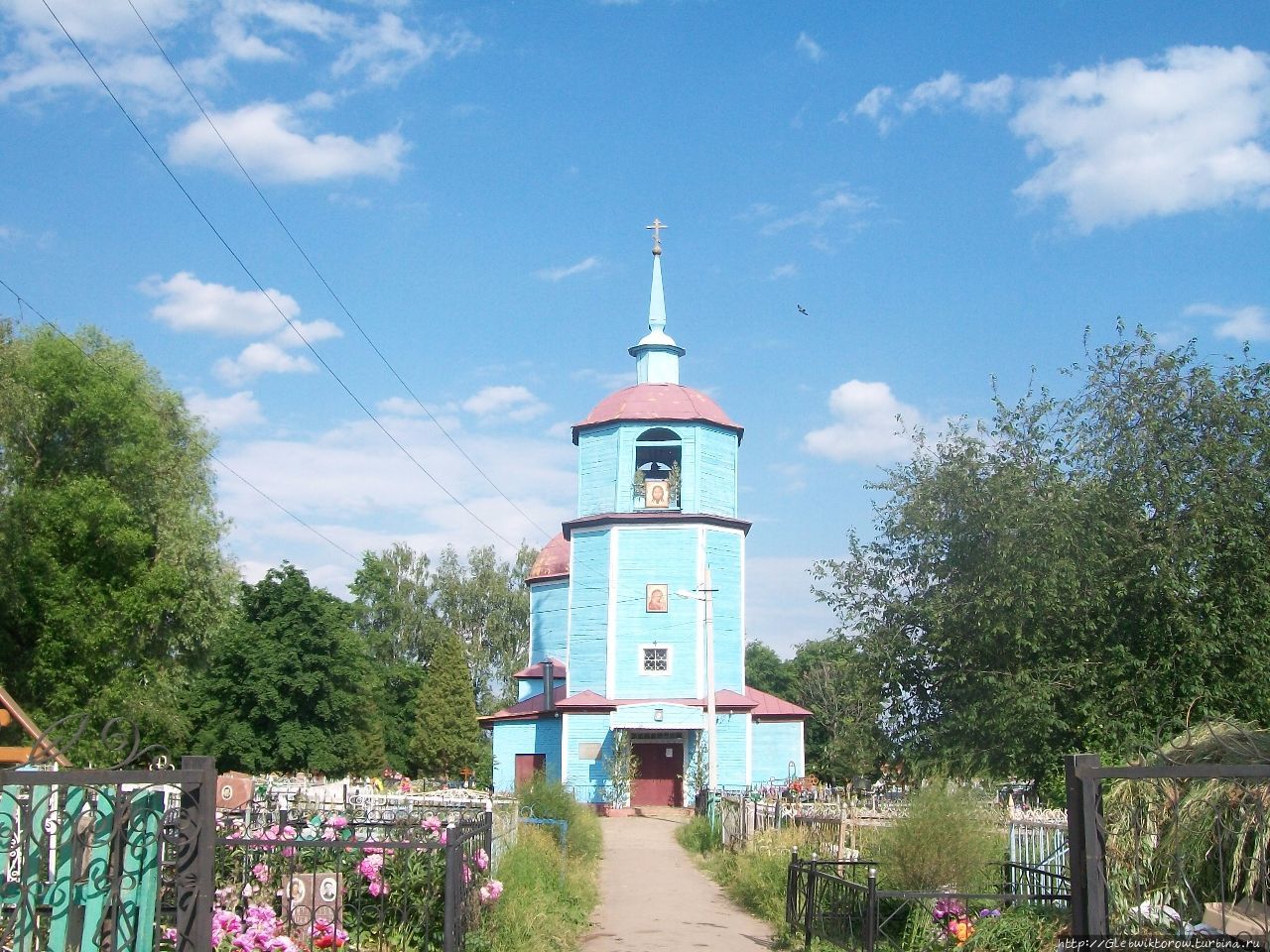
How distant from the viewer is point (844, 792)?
23.8 m

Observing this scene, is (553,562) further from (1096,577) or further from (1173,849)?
(1173,849)

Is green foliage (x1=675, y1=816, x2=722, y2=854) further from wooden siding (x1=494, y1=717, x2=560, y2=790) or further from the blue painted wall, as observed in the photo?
wooden siding (x1=494, y1=717, x2=560, y2=790)

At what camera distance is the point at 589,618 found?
35.8m

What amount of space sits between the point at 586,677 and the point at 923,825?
965 inches

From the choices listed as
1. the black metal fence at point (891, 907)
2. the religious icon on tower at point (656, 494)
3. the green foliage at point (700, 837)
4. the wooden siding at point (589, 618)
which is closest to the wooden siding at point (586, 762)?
the wooden siding at point (589, 618)

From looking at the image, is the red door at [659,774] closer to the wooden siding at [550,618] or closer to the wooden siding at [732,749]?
the wooden siding at [732,749]

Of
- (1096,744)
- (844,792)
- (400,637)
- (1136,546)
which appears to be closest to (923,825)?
(1096,744)

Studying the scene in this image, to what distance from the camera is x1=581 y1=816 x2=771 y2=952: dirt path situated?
490 inches

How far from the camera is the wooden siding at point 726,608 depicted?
35.6m

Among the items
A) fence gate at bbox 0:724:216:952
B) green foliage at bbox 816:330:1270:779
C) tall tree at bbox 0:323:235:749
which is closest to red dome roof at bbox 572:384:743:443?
tall tree at bbox 0:323:235:749

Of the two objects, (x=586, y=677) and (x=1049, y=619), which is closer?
(x=1049, y=619)

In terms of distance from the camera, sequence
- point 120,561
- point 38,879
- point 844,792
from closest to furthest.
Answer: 1. point 38,879
2. point 844,792
3. point 120,561

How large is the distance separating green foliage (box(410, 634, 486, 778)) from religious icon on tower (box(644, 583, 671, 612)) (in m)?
20.8

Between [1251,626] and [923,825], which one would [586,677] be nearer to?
[1251,626]
